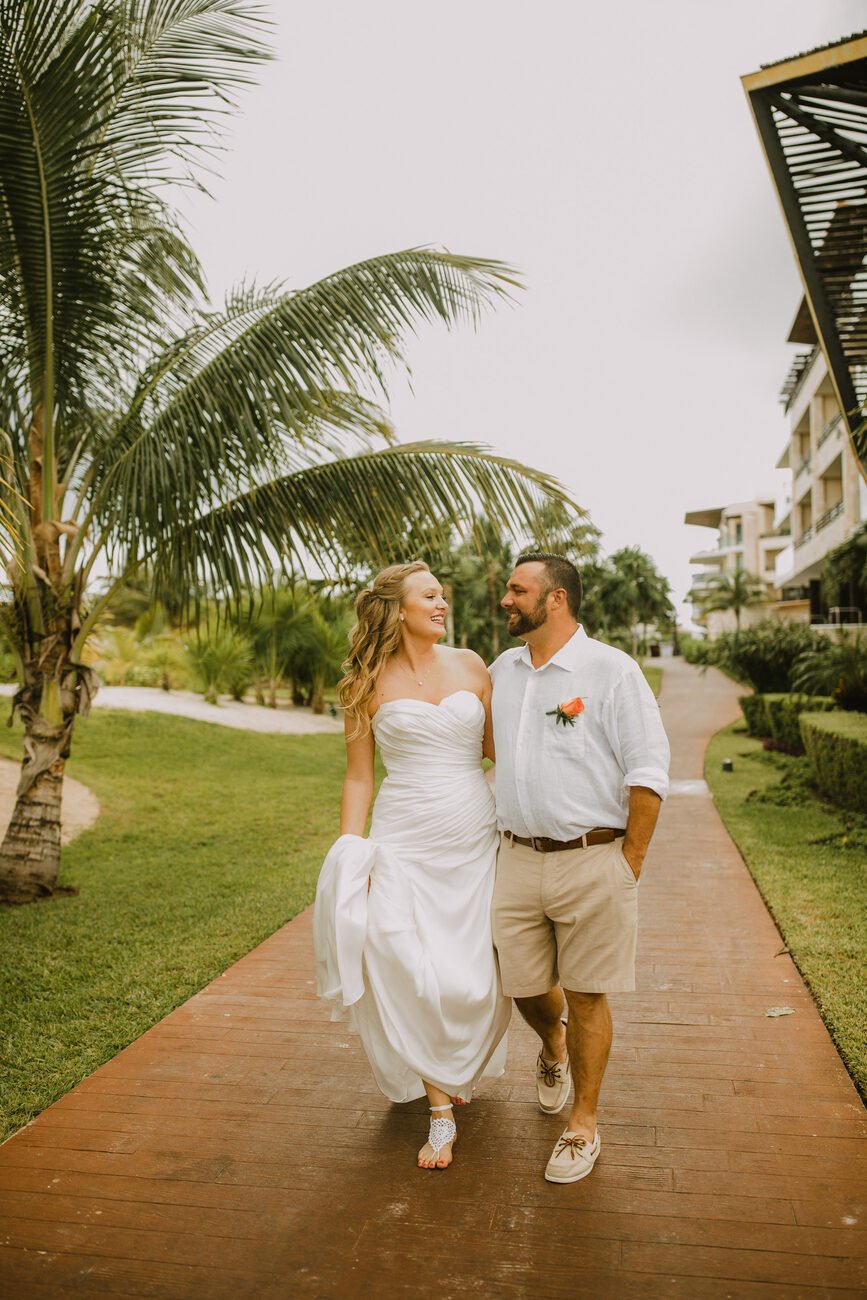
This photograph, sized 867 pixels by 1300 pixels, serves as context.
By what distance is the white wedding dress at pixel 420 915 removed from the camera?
141 inches

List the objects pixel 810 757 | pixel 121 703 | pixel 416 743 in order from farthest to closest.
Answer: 1. pixel 121 703
2. pixel 810 757
3. pixel 416 743

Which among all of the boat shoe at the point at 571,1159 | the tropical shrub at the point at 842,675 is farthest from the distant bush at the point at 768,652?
the boat shoe at the point at 571,1159

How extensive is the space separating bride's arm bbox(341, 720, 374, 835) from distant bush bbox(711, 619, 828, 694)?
19745 millimetres

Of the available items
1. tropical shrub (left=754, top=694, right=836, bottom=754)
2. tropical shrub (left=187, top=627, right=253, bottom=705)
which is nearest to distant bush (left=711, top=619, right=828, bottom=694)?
tropical shrub (left=754, top=694, right=836, bottom=754)

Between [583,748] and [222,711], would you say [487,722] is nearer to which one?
[583,748]

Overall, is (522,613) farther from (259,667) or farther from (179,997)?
(259,667)

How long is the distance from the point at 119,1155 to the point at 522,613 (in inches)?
96.0

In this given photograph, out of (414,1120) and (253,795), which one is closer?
(414,1120)

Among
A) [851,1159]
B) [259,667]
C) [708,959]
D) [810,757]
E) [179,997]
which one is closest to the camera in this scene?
[851,1159]

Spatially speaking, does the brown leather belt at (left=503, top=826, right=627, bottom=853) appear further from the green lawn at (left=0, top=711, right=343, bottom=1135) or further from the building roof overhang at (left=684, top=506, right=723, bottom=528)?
the building roof overhang at (left=684, top=506, right=723, bottom=528)

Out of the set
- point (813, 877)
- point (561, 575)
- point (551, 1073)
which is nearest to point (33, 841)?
point (551, 1073)

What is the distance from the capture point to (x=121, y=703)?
70.5 ft

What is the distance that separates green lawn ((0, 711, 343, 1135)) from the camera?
16.3 ft

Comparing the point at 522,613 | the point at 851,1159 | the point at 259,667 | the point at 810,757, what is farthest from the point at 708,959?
the point at 259,667
